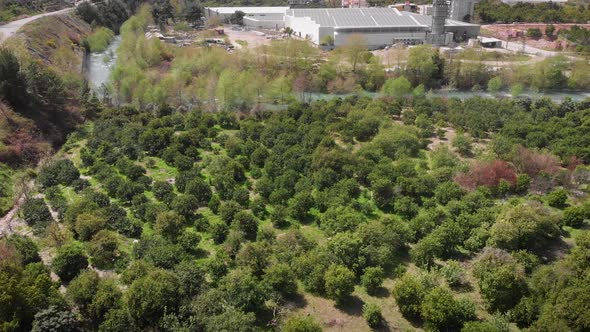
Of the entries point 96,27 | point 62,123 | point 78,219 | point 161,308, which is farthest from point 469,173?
point 96,27

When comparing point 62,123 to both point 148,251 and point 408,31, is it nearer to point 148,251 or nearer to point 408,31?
point 148,251

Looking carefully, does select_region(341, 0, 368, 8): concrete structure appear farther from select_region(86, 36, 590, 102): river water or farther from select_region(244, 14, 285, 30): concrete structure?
select_region(86, 36, 590, 102): river water

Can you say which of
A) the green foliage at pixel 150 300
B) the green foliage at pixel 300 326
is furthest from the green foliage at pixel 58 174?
the green foliage at pixel 300 326

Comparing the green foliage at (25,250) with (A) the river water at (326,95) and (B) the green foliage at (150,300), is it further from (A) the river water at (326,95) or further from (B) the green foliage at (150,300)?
(A) the river water at (326,95)

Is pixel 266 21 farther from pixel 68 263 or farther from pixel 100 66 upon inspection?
pixel 68 263

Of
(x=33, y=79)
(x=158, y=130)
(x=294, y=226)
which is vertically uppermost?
(x=33, y=79)

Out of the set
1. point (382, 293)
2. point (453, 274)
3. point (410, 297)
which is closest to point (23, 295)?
point (382, 293)
